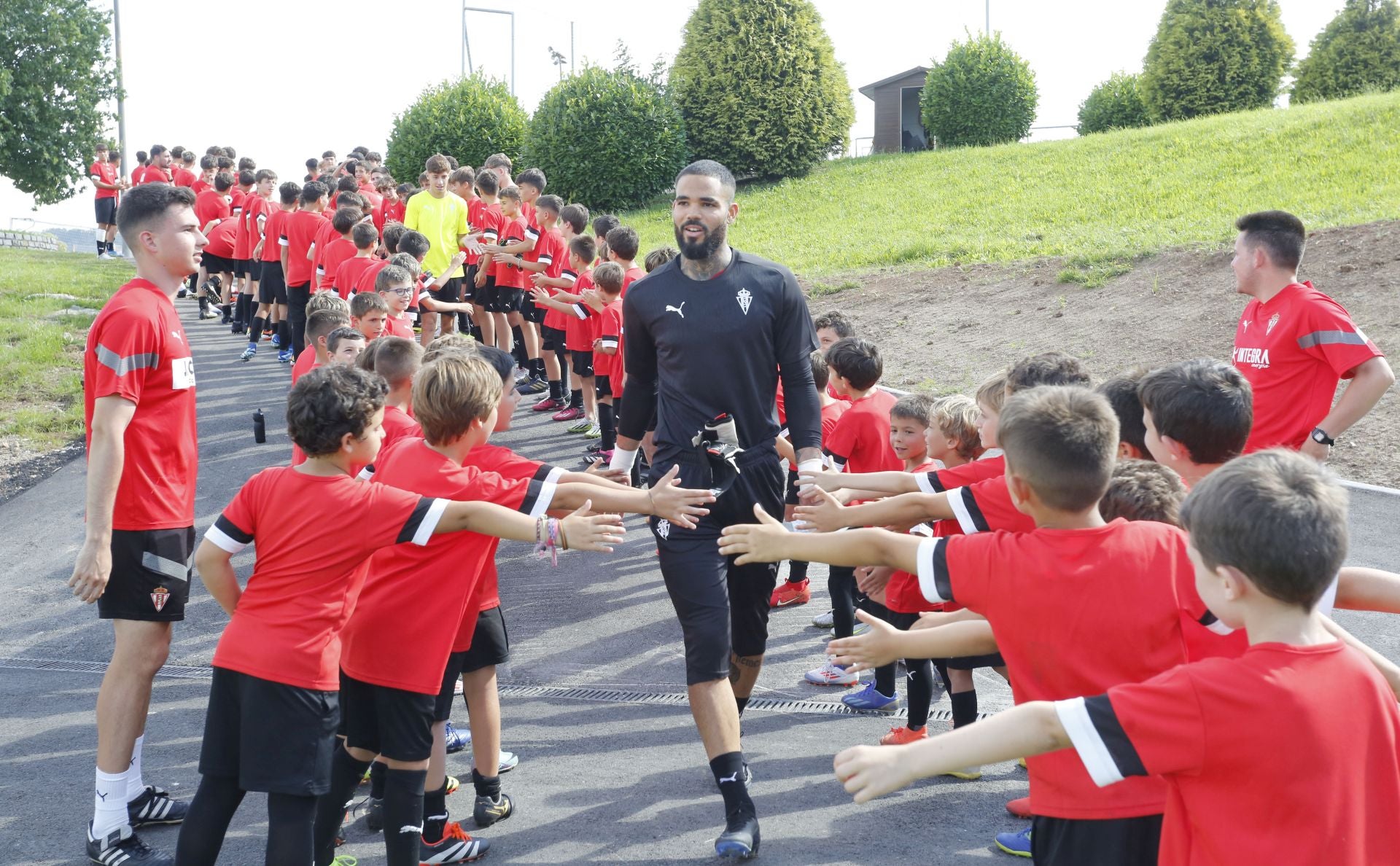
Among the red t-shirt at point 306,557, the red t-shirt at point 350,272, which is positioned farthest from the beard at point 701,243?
the red t-shirt at point 350,272

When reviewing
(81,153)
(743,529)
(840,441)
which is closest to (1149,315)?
(840,441)

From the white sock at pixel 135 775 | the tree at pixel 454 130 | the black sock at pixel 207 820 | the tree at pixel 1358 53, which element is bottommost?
the white sock at pixel 135 775

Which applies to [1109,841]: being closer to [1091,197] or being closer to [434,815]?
[434,815]

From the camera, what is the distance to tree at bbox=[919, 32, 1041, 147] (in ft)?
94.6

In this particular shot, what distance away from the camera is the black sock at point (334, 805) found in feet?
12.5

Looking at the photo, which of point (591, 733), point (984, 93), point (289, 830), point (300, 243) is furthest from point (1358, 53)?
point (289, 830)

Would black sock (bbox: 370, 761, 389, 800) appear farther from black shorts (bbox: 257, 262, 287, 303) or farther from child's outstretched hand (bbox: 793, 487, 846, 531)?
black shorts (bbox: 257, 262, 287, 303)

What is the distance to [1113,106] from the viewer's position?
31.4 meters

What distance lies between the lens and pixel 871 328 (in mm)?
15164

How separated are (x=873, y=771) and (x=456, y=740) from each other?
340 cm

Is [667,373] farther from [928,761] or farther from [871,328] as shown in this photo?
[871,328]

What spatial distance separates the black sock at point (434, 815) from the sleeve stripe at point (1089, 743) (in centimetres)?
273

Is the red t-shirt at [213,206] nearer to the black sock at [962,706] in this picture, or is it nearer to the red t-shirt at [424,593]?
the red t-shirt at [424,593]

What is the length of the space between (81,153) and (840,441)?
108 ft
